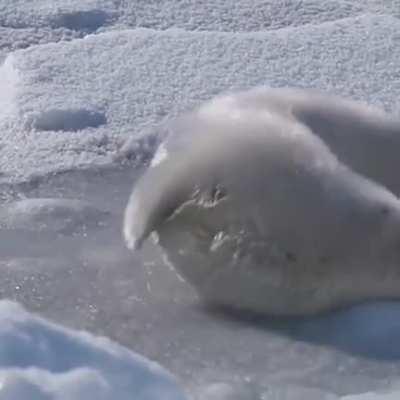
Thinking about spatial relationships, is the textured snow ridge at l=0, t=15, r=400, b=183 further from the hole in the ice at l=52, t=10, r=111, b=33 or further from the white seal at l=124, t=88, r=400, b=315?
the white seal at l=124, t=88, r=400, b=315

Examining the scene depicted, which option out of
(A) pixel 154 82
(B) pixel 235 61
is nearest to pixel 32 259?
(A) pixel 154 82

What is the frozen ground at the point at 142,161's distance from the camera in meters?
2.63

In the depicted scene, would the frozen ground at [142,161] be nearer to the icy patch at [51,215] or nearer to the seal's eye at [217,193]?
the icy patch at [51,215]

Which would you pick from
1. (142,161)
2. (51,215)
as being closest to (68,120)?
(142,161)

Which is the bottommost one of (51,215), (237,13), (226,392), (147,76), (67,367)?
(237,13)

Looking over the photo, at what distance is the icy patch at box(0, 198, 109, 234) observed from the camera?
331cm

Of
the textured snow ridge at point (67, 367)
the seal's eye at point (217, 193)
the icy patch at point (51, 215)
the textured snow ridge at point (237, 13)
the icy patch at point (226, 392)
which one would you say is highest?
the textured snow ridge at point (67, 367)

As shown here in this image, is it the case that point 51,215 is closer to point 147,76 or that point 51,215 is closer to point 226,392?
point 226,392

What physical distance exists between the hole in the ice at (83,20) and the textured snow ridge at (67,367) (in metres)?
2.68

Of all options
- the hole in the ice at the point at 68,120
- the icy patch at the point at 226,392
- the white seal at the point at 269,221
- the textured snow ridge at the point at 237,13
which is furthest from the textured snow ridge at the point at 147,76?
the icy patch at the point at 226,392

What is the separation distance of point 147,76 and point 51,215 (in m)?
1.19

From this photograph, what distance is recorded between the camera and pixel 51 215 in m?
3.38

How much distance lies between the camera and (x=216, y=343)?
273 cm

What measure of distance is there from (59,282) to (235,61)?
5.88 feet
